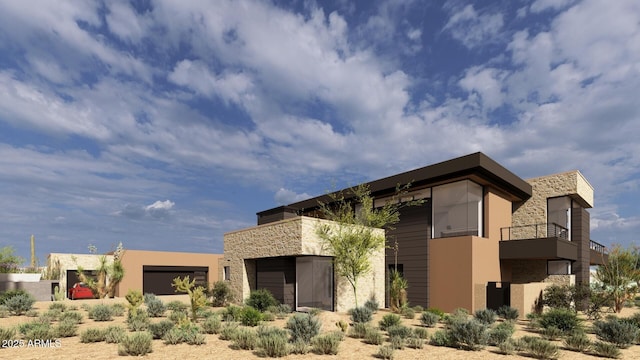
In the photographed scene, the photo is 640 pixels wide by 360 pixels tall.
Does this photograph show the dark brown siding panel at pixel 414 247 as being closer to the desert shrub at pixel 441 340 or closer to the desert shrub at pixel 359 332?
the desert shrub at pixel 359 332

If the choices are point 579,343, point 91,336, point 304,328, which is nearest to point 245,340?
point 304,328

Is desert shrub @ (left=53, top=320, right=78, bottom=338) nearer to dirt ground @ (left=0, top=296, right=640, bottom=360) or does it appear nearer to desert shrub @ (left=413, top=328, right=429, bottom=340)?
dirt ground @ (left=0, top=296, right=640, bottom=360)

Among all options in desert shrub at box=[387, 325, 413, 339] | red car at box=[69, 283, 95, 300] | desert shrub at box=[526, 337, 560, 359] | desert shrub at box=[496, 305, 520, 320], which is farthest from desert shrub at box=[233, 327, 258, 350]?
red car at box=[69, 283, 95, 300]

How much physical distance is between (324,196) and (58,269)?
77.9ft

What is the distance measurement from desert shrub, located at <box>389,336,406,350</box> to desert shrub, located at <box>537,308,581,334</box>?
5.96 meters

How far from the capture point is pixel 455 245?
19.7 meters

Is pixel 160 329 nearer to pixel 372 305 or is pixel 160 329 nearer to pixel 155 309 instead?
pixel 155 309

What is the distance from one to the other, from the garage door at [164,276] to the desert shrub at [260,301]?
660 inches

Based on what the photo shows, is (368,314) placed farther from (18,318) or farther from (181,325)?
(18,318)

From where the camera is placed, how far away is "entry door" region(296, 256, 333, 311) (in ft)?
66.4

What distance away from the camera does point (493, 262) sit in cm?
2059

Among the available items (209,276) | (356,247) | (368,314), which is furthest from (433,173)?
(209,276)

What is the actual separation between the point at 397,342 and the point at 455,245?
402 inches

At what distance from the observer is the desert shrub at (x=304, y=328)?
10941mm
